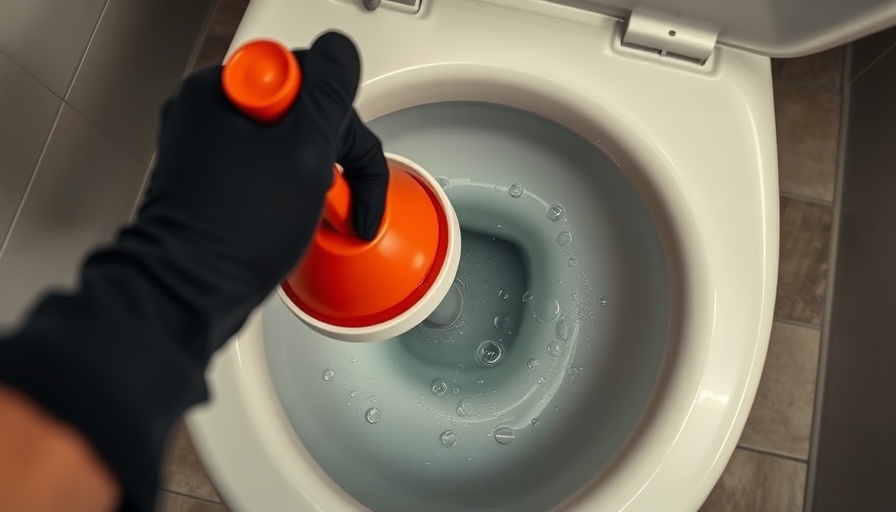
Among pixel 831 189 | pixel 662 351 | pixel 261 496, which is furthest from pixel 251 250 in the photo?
pixel 831 189

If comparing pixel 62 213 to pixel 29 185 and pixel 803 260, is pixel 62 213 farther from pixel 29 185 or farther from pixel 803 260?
pixel 803 260

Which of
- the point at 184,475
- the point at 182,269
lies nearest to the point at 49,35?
the point at 182,269

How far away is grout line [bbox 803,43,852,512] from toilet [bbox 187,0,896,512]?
0.48 m

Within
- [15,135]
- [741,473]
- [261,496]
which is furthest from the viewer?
[741,473]

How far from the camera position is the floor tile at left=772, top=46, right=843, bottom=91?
99 centimetres

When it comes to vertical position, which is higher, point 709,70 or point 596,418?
point 709,70

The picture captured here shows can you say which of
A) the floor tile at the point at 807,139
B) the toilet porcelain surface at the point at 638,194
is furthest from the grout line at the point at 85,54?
the floor tile at the point at 807,139

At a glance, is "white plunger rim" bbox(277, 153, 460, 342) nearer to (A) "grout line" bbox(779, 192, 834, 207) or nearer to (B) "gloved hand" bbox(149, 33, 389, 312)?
(B) "gloved hand" bbox(149, 33, 389, 312)

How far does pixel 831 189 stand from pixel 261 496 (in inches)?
34.9

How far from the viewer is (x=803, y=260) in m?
0.96

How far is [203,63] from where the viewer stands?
38.6 inches

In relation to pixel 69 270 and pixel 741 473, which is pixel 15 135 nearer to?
pixel 69 270

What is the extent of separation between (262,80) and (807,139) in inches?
36.3

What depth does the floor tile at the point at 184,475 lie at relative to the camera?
90cm
